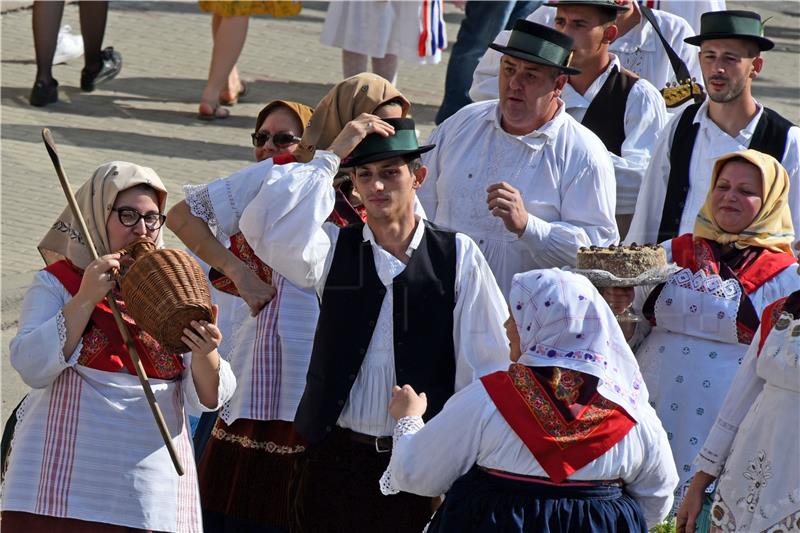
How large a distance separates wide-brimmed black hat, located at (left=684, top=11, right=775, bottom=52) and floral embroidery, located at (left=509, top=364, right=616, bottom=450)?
292cm

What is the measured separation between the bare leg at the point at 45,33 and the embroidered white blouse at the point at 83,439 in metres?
6.60

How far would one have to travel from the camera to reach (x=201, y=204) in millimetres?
5445

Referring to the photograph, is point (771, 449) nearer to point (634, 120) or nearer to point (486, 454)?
point (486, 454)

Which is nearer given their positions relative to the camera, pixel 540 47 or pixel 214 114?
pixel 540 47

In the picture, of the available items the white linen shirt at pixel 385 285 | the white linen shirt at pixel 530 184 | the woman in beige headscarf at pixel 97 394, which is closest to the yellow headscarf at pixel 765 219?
the white linen shirt at pixel 530 184

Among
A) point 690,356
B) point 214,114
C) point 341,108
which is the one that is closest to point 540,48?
point 341,108

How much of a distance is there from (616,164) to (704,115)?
1.54 feet

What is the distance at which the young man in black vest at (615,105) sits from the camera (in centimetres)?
683

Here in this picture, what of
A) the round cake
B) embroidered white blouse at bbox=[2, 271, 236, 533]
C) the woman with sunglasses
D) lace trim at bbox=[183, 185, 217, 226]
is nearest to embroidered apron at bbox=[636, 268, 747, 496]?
the round cake

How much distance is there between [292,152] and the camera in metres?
5.63

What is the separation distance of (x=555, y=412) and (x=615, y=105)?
3075 mm

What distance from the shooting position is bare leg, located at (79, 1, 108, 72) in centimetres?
1141

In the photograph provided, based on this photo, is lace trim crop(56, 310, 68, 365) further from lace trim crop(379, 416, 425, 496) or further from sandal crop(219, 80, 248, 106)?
sandal crop(219, 80, 248, 106)

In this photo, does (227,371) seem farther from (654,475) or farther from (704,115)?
(704,115)
